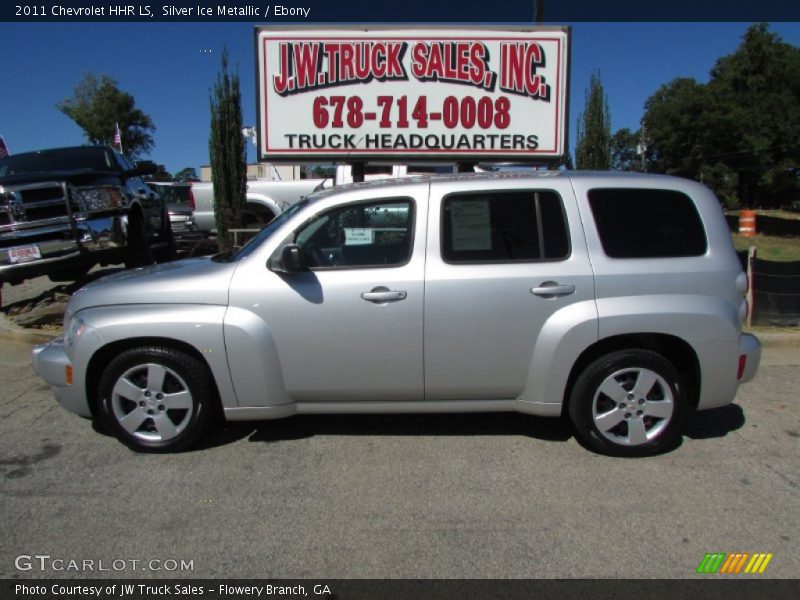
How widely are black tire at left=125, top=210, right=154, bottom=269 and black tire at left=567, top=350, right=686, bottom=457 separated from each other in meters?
6.59

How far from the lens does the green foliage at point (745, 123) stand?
37.3 metres

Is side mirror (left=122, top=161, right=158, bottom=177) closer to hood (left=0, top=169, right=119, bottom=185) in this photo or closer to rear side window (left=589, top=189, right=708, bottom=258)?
hood (left=0, top=169, right=119, bottom=185)

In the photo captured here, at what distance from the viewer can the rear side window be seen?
13.2 ft

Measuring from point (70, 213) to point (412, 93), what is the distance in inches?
171

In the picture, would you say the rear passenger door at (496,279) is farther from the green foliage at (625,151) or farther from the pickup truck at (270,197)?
the green foliage at (625,151)

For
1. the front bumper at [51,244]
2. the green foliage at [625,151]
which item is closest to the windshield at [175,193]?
the front bumper at [51,244]

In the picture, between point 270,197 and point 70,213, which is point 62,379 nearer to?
Answer: point 70,213

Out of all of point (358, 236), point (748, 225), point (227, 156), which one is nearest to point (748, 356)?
point (358, 236)

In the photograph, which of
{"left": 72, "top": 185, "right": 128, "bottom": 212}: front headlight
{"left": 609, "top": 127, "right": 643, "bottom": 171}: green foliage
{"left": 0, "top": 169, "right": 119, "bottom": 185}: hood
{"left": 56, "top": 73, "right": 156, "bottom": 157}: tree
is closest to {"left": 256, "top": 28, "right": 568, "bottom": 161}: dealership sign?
{"left": 72, "top": 185, "right": 128, "bottom": 212}: front headlight

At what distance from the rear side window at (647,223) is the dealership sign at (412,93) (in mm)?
4334

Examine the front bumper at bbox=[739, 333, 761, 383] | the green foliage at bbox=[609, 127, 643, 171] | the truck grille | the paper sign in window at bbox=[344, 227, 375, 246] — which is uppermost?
the green foliage at bbox=[609, 127, 643, 171]
